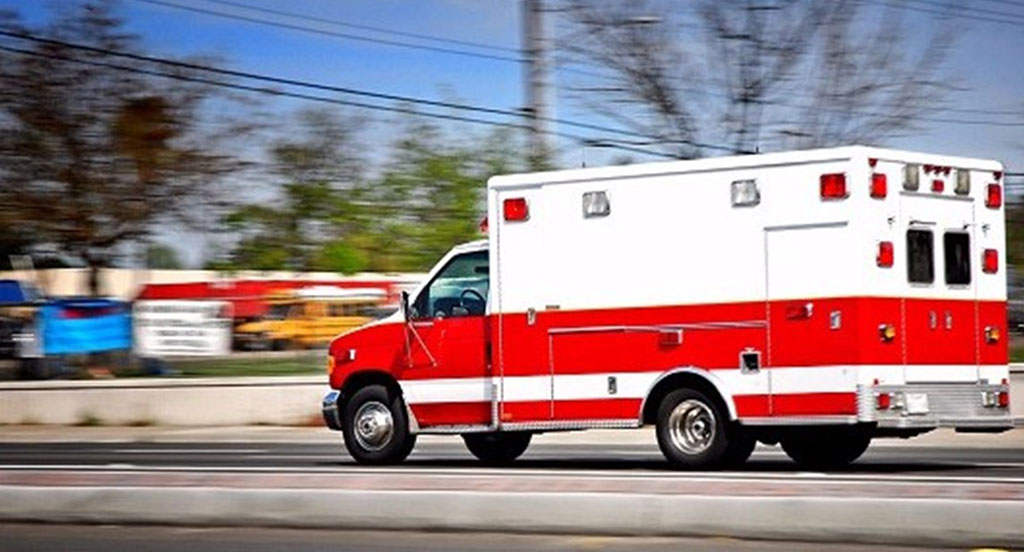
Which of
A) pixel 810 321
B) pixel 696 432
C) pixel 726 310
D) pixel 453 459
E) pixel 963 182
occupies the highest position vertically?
pixel 963 182

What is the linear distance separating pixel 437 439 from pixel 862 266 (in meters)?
12.4

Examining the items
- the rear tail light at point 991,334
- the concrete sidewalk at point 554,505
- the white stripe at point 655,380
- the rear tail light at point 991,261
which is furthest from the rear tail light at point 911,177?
the concrete sidewalk at point 554,505

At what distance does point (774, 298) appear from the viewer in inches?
660

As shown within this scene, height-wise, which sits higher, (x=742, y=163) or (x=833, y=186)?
(x=742, y=163)

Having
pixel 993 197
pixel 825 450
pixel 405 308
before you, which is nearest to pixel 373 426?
pixel 405 308

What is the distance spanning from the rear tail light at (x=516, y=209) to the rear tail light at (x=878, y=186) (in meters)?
3.42

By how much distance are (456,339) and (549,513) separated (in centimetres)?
640

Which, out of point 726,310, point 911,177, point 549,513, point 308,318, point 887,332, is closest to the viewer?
point 549,513

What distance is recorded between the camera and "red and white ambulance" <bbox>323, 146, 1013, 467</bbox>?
650 inches

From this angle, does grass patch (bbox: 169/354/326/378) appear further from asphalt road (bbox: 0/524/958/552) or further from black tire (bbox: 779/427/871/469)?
asphalt road (bbox: 0/524/958/552)

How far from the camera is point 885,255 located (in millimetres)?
16516

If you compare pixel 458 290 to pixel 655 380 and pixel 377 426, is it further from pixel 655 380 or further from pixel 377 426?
pixel 655 380

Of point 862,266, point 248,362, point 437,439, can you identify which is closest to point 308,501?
point 862,266

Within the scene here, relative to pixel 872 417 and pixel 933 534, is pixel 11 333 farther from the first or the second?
pixel 933 534
